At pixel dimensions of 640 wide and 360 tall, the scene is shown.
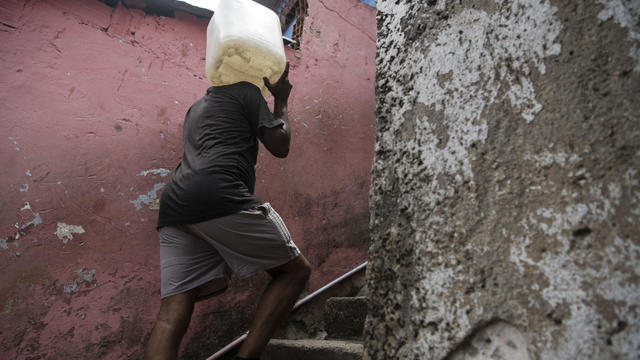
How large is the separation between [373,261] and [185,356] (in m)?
1.40

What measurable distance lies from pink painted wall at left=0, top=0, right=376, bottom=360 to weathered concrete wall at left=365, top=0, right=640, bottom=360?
140cm

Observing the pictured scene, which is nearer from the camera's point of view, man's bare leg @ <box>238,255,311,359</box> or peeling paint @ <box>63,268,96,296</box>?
man's bare leg @ <box>238,255,311,359</box>

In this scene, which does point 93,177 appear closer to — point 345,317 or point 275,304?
point 275,304

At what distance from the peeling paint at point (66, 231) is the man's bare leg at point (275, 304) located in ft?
3.05

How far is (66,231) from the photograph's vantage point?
158 cm

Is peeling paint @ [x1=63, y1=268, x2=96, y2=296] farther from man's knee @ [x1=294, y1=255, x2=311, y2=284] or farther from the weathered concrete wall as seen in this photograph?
the weathered concrete wall

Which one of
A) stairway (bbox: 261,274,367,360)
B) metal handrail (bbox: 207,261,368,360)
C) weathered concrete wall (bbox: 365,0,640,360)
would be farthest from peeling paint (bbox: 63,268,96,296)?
weathered concrete wall (bbox: 365,0,640,360)

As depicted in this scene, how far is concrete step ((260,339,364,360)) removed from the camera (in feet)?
4.52

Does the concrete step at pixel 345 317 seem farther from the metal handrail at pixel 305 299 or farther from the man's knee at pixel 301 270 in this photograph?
the man's knee at pixel 301 270

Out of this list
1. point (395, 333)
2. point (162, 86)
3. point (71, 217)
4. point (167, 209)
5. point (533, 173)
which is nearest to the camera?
point (533, 173)

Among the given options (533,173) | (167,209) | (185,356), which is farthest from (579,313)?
(185,356)

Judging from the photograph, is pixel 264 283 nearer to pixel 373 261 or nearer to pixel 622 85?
pixel 373 261

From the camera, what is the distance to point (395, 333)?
60cm

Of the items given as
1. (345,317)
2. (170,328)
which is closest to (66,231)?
(170,328)
